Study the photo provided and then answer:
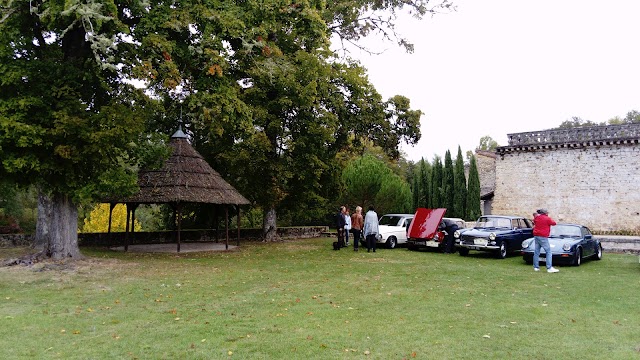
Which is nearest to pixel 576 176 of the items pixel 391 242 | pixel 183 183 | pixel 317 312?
pixel 391 242

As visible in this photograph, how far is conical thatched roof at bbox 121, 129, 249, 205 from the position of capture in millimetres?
18219

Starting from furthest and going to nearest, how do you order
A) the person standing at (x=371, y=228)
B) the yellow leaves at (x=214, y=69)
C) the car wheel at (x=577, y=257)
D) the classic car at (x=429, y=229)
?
1. the classic car at (x=429, y=229)
2. the person standing at (x=371, y=228)
3. the car wheel at (x=577, y=257)
4. the yellow leaves at (x=214, y=69)

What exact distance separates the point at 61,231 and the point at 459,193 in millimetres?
25443

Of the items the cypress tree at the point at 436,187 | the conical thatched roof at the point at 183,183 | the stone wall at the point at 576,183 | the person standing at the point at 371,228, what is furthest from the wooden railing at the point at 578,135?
the conical thatched roof at the point at 183,183

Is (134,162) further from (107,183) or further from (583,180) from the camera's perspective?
(583,180)

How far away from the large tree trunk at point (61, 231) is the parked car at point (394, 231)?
38.9 feet

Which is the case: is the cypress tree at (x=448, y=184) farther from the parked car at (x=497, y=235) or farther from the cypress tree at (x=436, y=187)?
the parked car at (x=497, y=235)

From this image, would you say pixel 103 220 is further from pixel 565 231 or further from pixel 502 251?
pixel 565 231

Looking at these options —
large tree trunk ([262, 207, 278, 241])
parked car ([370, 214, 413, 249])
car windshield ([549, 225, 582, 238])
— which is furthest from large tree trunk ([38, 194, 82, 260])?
car windshield ([549, 225, 582, 238])

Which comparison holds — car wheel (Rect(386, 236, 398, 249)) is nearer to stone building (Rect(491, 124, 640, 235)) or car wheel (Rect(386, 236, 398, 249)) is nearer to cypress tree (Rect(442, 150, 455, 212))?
stone building (Rect(491, 124, 640, 235))

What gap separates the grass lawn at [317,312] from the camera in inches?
241

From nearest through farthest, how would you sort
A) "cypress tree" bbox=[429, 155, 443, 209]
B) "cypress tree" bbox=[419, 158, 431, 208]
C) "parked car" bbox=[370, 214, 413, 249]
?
"parked car" bbox=[370, 214, 413, 249] < "cypress tree" bbox=[429, 155, 443, 209] < "cypress tree" bbox=[419, 158, 431, 208]

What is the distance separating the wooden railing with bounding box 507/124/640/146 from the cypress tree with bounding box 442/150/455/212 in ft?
17.4

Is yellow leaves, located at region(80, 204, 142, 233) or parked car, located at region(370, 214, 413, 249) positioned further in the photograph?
yellow leaves, located at region(80, 204, 142, 233)
